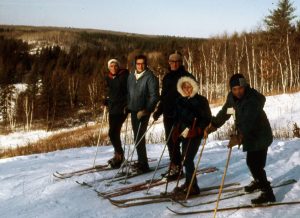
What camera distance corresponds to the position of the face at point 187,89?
216 inches

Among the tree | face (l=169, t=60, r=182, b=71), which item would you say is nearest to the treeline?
the tree

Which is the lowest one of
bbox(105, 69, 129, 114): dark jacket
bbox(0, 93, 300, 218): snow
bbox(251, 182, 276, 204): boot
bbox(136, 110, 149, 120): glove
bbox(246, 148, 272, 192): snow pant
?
bbox(0, 93, 300, 218): snow

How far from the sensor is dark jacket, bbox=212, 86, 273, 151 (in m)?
4.89

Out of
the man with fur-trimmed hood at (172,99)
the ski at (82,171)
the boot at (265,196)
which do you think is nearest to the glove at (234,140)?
the boot at (265,196)

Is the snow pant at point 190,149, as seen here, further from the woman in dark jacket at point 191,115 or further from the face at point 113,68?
the face at point 113,68

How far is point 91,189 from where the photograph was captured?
6688 millimetres

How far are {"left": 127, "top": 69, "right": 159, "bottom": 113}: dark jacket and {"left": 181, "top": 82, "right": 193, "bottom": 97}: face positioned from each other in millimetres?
1456

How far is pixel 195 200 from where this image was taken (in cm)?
567

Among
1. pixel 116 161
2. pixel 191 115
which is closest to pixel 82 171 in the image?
pixel 116 161

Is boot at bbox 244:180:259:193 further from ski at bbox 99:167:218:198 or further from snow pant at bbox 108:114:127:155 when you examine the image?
snow pant at bbox 108:114:127:155

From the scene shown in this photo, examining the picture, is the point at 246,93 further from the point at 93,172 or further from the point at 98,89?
the point at 98,89

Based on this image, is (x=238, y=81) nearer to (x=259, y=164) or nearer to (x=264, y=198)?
(x=259, y=164)

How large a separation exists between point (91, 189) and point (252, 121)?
321 cm

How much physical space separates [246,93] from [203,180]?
2.31 meters
